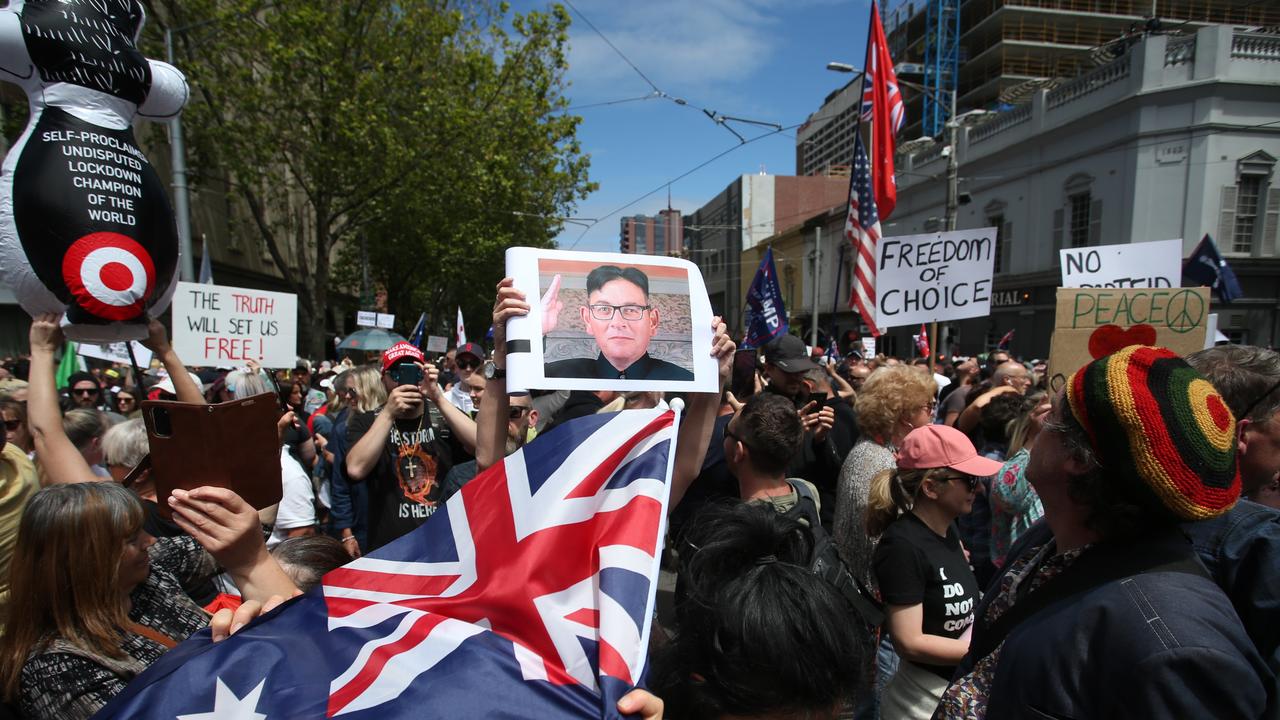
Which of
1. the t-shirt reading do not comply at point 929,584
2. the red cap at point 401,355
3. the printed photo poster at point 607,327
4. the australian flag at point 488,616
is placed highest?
the printed photo poster at point 607,327

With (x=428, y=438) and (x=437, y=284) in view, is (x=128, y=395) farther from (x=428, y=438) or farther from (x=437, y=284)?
(x=437, y=284)

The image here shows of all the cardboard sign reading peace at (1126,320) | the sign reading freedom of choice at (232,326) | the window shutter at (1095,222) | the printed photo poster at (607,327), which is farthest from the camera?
the window shutter at (1095,222)

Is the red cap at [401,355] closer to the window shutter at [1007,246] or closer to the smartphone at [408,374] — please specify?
the smartphone at [408,374]

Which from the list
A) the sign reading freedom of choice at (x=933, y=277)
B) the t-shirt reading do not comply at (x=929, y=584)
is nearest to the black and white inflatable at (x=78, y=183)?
the t-shirt reading do not comply at (x=929, y=584)

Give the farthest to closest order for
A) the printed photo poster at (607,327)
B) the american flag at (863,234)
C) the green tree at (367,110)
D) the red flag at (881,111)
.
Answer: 1. the green tree at (367,110)
2. the red flag at (881,111)
3. the american flag at (863,234)
4. the printed photo poster at (607,327)

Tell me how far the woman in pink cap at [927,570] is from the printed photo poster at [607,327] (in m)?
1.03

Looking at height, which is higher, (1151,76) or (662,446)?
(1151,76)

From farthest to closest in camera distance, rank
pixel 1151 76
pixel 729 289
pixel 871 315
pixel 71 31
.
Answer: pixel 729 289
pixel 1151 76
pixel 871 315
pixel 71 31

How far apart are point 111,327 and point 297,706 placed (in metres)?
2.34

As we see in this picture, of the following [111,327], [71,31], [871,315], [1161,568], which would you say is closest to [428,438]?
[111,327]

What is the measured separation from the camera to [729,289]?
2601 inches

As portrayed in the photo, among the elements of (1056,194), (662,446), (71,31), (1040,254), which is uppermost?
(1056,194)

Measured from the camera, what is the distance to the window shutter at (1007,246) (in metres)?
25.9

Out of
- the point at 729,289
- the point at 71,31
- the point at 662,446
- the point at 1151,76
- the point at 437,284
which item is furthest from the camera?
the point at 729,289
